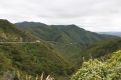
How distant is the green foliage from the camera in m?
15.4

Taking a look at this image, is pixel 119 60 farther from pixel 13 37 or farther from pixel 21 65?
pixel 13 37

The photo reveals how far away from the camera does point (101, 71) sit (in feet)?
53.0

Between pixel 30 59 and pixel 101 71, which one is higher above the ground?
pixel 101 71

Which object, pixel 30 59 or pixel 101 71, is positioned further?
pixel 30 59

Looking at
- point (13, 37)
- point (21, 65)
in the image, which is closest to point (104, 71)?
point (21, 65)

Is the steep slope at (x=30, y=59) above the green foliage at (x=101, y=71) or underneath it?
underneath

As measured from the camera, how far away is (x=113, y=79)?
1518 cm

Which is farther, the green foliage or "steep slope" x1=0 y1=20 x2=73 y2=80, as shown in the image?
"steep slope" x1=0 y1=20 x2=73 y2=80

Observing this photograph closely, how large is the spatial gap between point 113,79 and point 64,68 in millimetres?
162258

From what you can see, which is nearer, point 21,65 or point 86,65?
point 86,65

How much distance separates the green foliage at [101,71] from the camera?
1539 centimetres

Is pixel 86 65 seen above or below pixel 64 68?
above

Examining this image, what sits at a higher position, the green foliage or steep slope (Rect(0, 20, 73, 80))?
the green foliage

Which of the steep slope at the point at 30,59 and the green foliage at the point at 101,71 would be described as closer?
the green foliage at the point at 101,71
